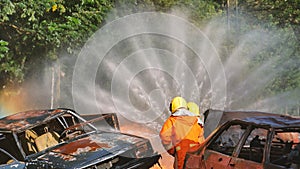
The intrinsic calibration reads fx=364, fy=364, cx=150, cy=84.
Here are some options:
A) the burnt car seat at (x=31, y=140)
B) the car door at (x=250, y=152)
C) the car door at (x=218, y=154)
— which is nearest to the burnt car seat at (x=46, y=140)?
the burnt car seat at (x=31, y=140)

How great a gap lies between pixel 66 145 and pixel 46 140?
87 centimetres

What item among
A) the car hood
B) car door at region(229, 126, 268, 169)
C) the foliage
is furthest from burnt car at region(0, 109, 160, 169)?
the foliage

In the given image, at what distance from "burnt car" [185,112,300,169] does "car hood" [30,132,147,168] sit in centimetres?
134

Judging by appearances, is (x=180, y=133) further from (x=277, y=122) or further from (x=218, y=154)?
(x=277, y=122)

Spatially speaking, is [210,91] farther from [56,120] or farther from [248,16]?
[248,16]

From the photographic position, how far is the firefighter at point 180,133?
17.8 ft

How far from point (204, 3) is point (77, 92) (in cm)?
1160

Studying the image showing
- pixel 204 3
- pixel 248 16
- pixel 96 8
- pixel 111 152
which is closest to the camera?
pixel 111 152

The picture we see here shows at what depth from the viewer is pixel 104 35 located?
1375cm

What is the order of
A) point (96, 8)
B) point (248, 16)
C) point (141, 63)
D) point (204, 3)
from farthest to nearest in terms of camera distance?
point (248, 16), point (204, 3), point (141, 63), point (96, 8)

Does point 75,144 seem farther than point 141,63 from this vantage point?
No

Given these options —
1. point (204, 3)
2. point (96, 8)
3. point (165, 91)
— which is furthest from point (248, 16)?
point (96, 8)

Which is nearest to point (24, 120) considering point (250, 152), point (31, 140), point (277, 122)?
point (31, 140)

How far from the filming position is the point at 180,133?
5.42m
